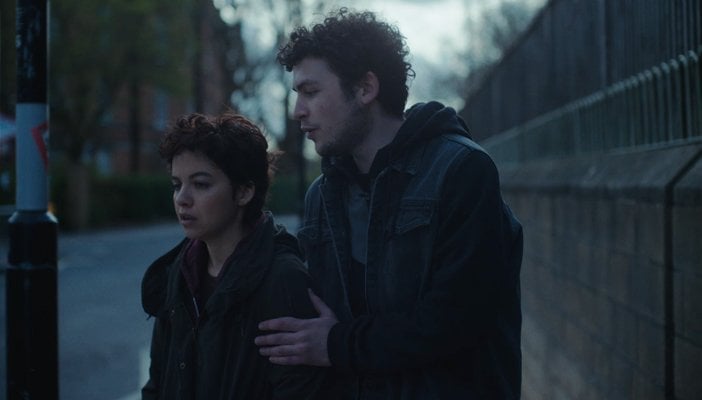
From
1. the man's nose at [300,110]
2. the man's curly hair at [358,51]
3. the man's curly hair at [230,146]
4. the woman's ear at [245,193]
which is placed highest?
the man's curly hair at [358,51]

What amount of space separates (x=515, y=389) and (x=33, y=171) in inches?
109

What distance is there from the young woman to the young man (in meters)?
0.10

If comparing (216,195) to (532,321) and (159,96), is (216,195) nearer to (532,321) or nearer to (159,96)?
(532,321)

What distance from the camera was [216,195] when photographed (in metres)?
2.95

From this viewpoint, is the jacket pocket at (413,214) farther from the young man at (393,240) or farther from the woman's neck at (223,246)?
the woman's neck at (223,246)

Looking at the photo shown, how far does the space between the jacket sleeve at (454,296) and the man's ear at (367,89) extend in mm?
396

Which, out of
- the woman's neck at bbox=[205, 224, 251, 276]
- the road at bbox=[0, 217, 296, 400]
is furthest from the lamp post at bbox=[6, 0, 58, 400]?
the road at bbox=[0, 217, 296, 400]

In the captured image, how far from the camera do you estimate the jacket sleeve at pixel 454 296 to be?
8.01 ft

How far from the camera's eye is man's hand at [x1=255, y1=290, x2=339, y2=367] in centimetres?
259

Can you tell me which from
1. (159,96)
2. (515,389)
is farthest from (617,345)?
(159,96)

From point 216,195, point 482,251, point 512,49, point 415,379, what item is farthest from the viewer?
point 512,49

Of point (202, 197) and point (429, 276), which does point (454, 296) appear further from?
point (202, 197)

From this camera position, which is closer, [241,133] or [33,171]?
[241,133]

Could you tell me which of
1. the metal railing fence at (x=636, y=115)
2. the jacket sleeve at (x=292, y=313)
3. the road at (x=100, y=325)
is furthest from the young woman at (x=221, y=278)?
the road at (x=100, y=325)
